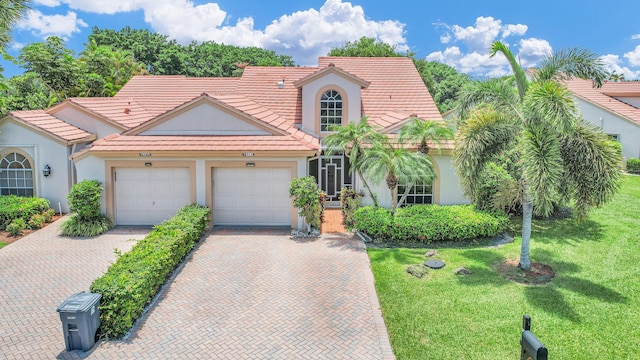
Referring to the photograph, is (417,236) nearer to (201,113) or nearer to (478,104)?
(478,104)

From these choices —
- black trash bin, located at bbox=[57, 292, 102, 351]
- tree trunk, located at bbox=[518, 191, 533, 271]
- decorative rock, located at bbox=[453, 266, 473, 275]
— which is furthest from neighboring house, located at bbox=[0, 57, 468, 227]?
black trash bin, located at bbox=[57, 292, 102, 351]

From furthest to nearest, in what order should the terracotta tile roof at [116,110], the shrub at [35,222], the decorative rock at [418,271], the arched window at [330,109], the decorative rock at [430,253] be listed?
1. the terracotta tile roof at [116,110]
2. the arched window at [330,109]
3. the shrub at [35,222]
4. the decorative rock at [430,253]
5. the decorative rock at [418,271]

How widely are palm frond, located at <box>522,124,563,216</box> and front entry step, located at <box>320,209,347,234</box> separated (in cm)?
789

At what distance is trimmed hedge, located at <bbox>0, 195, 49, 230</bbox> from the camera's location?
56.3ft

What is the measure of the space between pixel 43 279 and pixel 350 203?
10.7 m

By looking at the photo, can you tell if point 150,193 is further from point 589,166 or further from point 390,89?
point 589,166

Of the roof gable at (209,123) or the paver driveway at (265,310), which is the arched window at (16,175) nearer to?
the roof gable at (209,123)

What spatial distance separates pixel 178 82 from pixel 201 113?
11941 mm

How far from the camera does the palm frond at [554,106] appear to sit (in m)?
10.8

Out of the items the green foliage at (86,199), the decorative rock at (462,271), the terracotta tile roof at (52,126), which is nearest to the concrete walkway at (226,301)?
Answer: the green foliage at (86,199)

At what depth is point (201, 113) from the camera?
17922 mm

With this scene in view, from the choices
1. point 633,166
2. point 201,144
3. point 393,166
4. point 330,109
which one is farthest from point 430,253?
point 633,166

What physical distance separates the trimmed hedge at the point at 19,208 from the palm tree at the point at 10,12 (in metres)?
6.87

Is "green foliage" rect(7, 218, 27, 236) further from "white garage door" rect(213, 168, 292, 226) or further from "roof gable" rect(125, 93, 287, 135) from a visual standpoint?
"white garage door" rect(213, 168, 292, 226)
